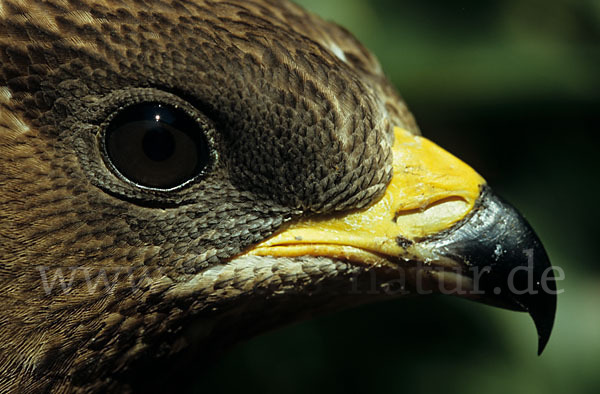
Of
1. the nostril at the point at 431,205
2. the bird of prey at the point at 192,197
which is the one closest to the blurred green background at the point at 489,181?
the bird of prey at the point at 192,197

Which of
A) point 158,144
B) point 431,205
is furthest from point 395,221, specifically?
point 158,144

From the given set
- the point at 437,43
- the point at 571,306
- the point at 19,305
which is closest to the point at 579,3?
the point at 437,43

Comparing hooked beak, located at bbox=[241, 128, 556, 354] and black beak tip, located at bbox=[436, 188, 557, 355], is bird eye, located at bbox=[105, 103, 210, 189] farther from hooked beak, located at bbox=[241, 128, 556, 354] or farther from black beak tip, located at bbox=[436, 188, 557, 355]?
black beak tip, located at bbox=[436, 188, 557, 355]

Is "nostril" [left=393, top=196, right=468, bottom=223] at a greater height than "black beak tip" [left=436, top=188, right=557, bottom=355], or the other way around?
"nostril" [left=393, top=196, right=468, bottom=223]

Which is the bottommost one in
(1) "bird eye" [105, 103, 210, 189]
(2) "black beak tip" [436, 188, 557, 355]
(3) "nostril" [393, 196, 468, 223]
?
(2) "black beak tip" [436, 188, 557, 355]

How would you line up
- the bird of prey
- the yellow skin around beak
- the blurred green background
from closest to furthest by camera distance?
1. the bird of prey
2. the yellow skin around beak
3. the blurred green background

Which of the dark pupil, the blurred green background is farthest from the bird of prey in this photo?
the blurred green background
